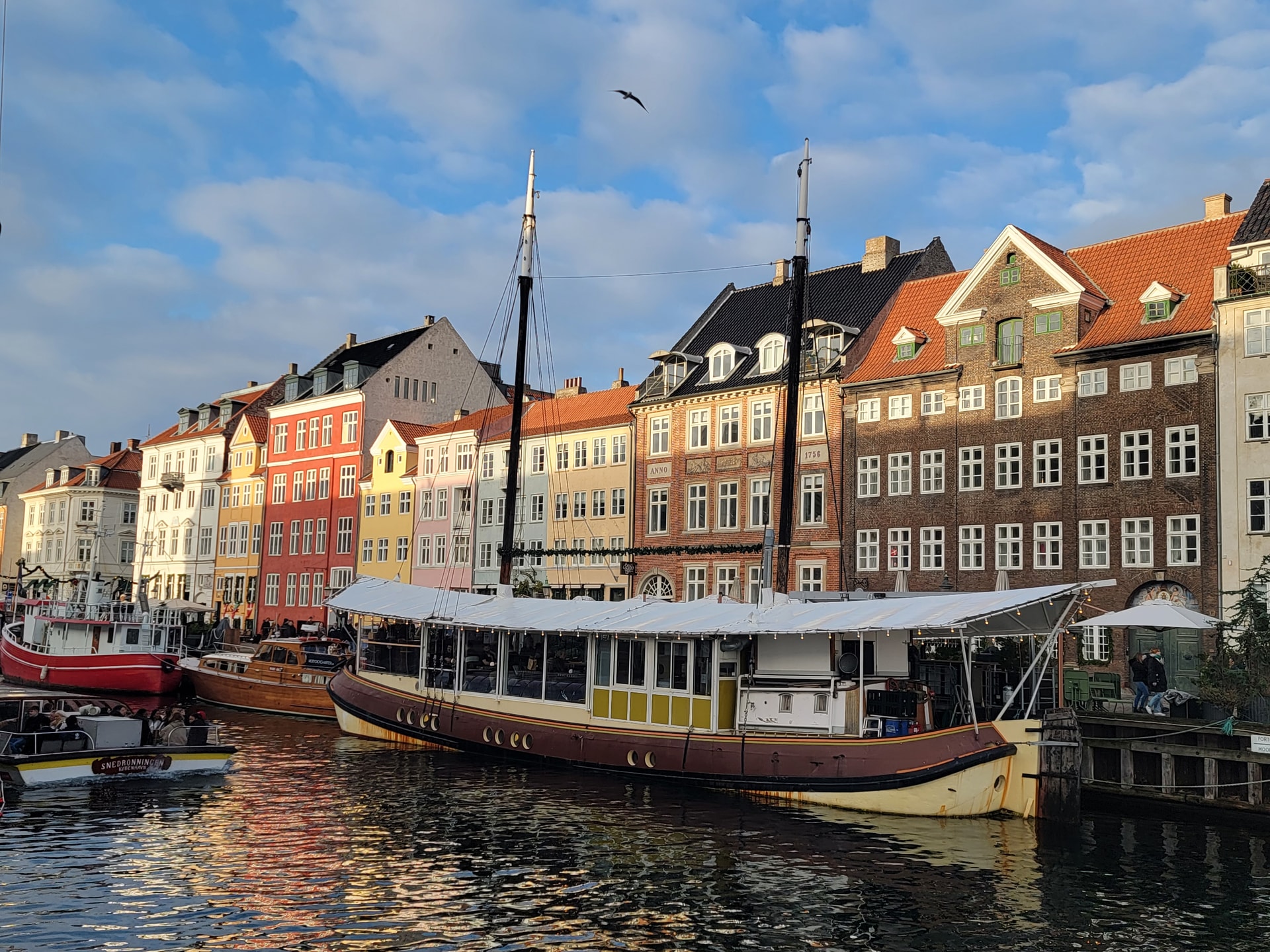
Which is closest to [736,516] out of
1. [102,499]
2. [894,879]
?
[894,879]

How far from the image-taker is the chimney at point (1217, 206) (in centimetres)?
4447

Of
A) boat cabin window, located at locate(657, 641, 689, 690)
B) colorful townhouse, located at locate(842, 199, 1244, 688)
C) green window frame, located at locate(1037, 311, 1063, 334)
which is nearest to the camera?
boat cabin window, located at locate(657, 641, 689, 690)

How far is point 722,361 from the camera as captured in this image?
5584cm

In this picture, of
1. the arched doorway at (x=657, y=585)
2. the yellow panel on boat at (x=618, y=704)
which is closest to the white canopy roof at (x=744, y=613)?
the yellow panel on boat at (x=618, y=704)

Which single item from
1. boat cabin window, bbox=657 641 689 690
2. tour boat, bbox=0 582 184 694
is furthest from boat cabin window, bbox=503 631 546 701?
tour boat, bbox=0 582 184 694

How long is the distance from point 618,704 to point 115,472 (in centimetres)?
8144

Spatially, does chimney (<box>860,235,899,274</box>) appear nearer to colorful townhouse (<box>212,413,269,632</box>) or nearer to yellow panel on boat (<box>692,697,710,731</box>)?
yellow panel on boat (<box>692,697,710,731</box>)

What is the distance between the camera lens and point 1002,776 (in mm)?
25594

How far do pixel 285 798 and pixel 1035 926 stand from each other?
16.8m

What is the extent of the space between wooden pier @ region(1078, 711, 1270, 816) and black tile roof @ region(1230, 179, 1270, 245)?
1759cm

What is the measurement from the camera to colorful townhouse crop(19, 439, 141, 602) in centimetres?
9744

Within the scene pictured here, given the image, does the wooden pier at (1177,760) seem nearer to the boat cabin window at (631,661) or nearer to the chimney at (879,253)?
the boat cabin window at (631,661)

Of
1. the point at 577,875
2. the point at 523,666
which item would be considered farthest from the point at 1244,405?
the point at 577,875

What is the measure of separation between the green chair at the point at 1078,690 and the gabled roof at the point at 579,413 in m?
28.3
